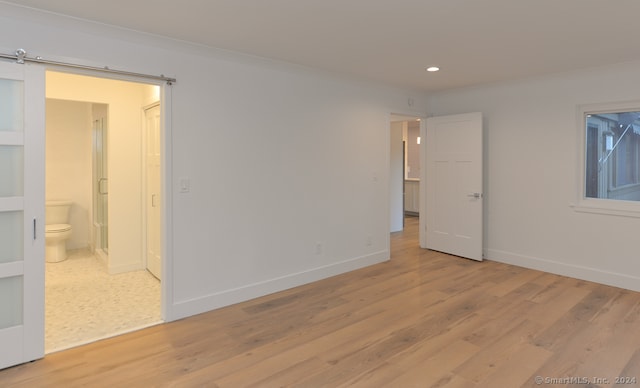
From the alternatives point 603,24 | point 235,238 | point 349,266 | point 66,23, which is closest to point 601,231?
point 603,24

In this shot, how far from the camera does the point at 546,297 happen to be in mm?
3826

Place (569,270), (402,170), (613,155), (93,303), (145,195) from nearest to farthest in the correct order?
1. (93,303)
2. (613,155)
3. (569,270)
4. (145,195)
5. (402,170)

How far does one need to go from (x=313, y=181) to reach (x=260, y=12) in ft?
6.77

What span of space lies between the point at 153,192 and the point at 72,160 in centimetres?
225

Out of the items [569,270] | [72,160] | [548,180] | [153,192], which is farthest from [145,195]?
[569,270]

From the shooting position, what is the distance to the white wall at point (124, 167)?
458 centimetres

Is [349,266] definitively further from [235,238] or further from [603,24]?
[603,24]

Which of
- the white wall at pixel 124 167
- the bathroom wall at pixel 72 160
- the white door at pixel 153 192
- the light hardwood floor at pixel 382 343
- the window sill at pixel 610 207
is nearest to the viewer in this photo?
the light hardwood floor at pixel 382 343

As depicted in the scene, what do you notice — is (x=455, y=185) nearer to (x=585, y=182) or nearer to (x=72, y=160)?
(x=585, y=182)

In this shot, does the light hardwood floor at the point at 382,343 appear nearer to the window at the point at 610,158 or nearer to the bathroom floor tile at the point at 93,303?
the bathroom floor tile at the point at 93,303

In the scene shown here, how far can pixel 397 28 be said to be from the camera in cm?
292

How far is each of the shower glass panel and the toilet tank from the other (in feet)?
1.44

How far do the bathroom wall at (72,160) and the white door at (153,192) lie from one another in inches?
74.9

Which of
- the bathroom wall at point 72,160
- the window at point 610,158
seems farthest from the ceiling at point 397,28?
the bathroom wall at point 72,160
